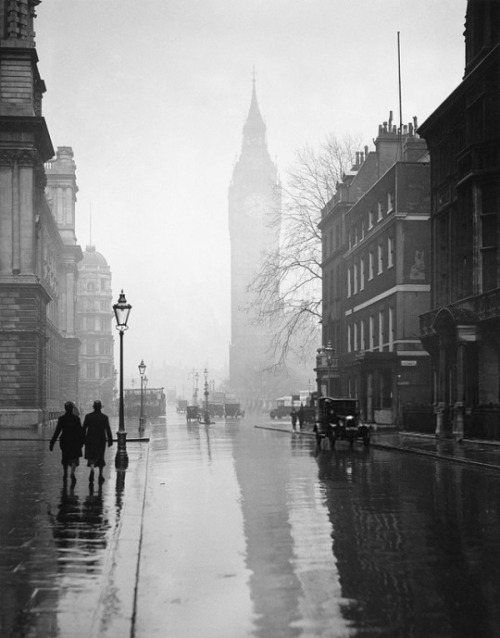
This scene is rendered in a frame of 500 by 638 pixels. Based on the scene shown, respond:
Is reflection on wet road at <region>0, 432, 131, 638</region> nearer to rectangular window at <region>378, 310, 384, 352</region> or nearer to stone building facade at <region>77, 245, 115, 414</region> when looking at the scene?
rectangular window at <region>378, 310, 384, 352</region>

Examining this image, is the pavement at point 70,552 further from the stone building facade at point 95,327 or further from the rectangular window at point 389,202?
the stone building facade at point 95,327

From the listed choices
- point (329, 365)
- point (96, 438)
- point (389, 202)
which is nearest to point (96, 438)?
point (96, 438)

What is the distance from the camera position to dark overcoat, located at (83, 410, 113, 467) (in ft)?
61.0

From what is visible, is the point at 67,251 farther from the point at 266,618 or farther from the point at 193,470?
the point at 266,618

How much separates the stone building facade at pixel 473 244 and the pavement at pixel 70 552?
12.2 meters

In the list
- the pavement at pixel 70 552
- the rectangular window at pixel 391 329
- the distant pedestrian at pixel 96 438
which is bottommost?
the pavement at pixel 70 552

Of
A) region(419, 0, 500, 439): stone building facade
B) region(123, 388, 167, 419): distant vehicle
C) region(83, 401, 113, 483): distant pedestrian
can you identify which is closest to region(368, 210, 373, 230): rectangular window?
region(419, 0, 500, 439): stone building facade

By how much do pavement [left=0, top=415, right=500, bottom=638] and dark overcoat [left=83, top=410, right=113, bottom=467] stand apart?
1.76 feet

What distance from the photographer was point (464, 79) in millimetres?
34781

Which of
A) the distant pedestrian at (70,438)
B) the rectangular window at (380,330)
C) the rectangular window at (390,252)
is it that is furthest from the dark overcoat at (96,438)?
the rectangular window at (380,330)

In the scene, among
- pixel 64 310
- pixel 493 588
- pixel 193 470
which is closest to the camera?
pixel 493 588

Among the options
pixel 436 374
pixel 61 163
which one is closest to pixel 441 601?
pixel 436 374

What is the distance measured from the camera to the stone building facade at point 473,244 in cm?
3312

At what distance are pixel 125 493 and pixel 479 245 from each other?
21.0m
